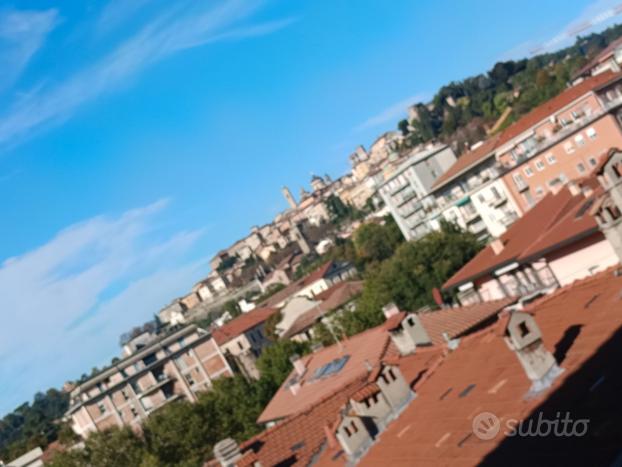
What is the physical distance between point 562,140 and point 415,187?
98.2 ft

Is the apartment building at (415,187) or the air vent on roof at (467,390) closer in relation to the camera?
the air vent on roof at (467,390)

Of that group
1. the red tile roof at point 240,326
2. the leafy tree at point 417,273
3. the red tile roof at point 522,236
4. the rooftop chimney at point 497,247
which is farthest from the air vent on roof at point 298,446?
the red tile roof at point 240,326

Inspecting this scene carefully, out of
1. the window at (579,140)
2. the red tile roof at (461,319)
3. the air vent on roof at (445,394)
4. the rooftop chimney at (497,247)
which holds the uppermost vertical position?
the window at (579,140)

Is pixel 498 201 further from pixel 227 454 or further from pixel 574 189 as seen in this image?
pixel 227 454

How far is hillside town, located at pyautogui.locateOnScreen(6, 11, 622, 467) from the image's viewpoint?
12289 millimetres

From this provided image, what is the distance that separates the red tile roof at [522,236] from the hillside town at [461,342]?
7.8 inches

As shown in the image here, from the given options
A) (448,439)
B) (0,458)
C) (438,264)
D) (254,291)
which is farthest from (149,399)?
(254,291)

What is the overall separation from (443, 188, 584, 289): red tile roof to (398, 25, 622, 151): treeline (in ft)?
230

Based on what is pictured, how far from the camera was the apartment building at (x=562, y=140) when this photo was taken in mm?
53812

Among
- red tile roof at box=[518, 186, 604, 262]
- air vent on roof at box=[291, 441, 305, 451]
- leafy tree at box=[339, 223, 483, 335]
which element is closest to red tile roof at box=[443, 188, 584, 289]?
red tile roof at box=[518, 186, 604, 262]

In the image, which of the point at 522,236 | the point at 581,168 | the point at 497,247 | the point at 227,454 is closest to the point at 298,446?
the point at 227,454

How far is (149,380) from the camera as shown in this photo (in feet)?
237

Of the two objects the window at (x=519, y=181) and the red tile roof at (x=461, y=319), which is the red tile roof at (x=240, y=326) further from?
the red tile roof at (x=461, y=319)

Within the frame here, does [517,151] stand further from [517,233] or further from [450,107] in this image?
[450,107]
